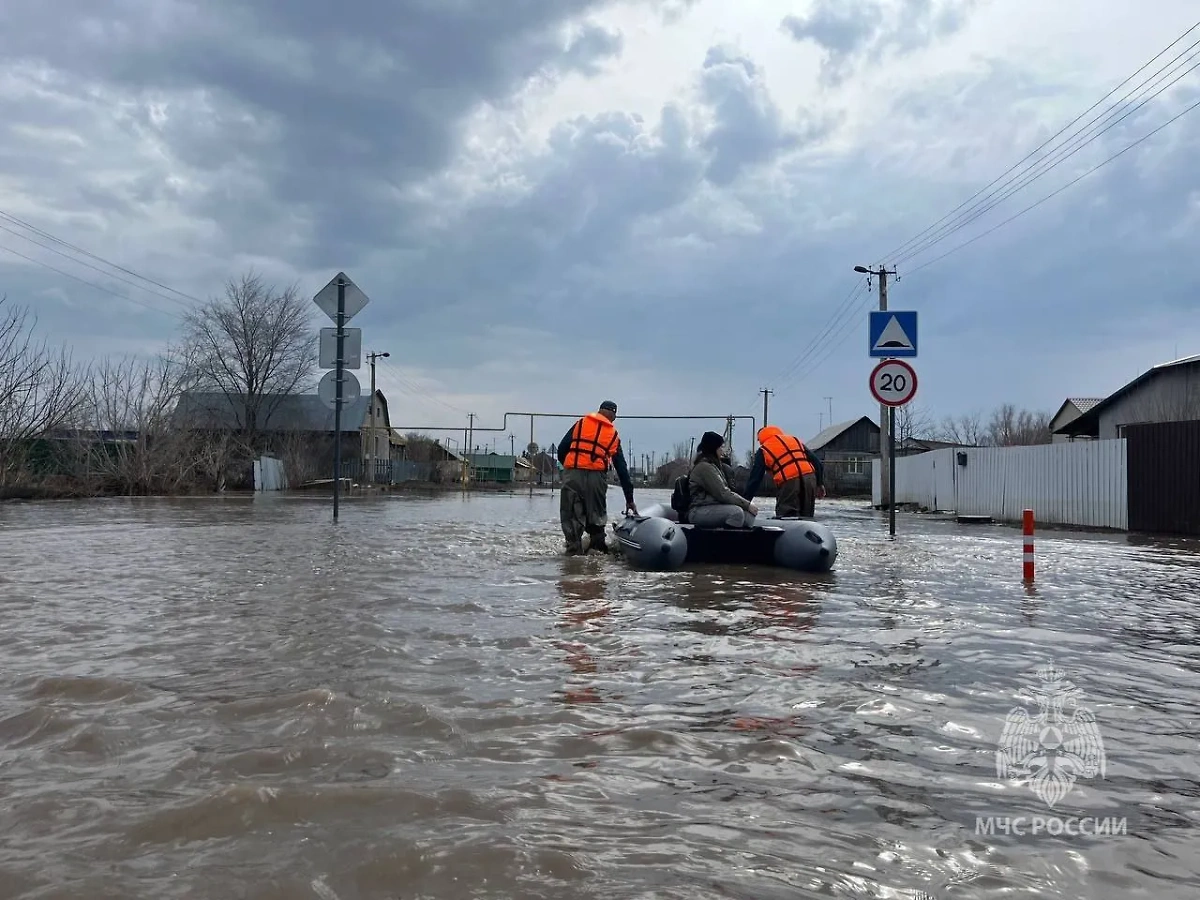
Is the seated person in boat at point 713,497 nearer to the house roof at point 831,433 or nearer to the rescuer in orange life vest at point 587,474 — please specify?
the rescuer in orange life vest at point 587,474

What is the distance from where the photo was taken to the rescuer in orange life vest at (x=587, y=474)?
32.3ft

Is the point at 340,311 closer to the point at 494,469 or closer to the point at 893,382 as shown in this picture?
the point at 893,382

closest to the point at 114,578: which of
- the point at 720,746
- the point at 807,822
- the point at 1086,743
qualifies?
the point at 720,746

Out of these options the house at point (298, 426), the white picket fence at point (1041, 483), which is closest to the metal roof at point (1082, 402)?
the white picket fence at point (1041, 483)

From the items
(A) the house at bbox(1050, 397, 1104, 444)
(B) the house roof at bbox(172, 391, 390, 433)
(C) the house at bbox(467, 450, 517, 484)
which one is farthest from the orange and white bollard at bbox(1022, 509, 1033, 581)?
(C) the house at bbox(467, 450, 517, 484)

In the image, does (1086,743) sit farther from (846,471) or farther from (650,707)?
(846,471)

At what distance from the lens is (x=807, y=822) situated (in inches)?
98.0

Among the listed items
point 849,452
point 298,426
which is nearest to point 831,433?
point 849,452

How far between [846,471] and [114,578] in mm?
53583

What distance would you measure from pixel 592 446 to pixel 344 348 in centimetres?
549

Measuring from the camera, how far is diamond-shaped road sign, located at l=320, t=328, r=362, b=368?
13258 mm

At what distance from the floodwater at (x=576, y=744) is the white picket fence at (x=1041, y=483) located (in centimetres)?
985

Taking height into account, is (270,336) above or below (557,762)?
above

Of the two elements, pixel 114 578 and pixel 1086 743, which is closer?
pixel 1086 743
